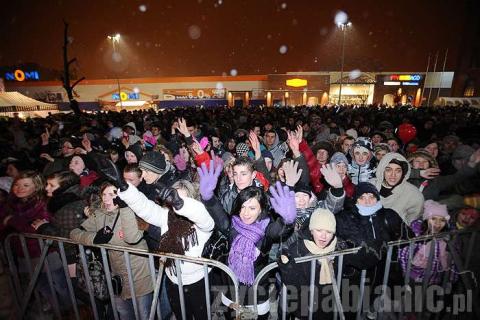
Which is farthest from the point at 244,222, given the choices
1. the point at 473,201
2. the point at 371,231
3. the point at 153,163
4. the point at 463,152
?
the point at 463,152

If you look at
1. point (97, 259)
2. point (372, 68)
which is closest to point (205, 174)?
point (97, 259)

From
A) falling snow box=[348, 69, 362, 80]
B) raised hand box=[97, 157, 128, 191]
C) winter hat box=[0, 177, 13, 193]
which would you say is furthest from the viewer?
falling snow box=[348, 69, 362, 80]

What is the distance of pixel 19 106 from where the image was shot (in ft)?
78.4

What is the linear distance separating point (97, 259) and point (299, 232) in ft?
7.58

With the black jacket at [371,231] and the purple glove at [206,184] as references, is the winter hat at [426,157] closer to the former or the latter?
the black jacket at [371,231]

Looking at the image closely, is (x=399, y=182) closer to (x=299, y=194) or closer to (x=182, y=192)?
(x=299, y=194)

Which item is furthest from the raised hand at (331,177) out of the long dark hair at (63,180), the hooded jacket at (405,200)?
the long dark hair at (63,180)

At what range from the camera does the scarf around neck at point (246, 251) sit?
2.70 metres

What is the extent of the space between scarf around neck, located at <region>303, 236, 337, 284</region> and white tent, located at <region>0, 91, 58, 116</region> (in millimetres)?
29239

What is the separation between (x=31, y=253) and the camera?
3.25m

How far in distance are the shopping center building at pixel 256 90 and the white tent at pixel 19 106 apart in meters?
13.6

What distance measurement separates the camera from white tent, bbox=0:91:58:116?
22.8 meters

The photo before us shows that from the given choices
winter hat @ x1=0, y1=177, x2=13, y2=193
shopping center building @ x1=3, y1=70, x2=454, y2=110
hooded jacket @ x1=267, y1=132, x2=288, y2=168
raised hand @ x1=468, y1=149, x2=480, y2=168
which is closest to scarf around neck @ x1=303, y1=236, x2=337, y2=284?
raised hand @ x1=468, y1=149, x2=480, y2=168

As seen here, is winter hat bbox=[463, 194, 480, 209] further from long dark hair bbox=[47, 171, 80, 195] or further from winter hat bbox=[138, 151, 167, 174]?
long dark hair bbox=[47, 171, 80, 195]
